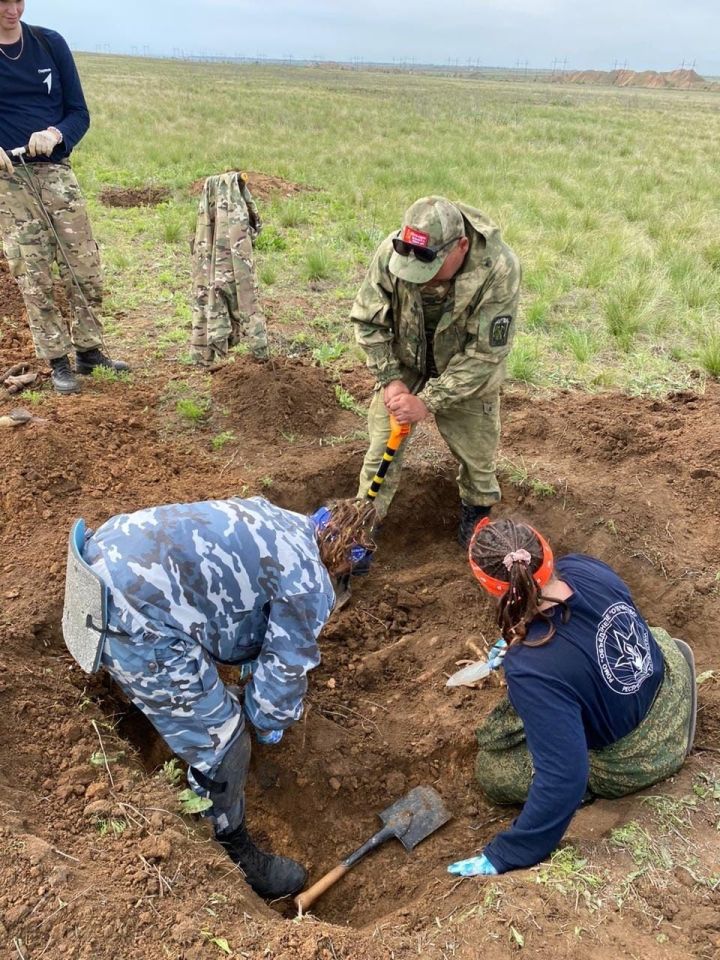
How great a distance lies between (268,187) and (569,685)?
9585 millimetres

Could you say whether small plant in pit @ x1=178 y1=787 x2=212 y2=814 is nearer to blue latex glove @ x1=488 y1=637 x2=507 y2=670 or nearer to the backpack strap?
blue latex glove @ x1=488 y1=637 x2=507 y2=670

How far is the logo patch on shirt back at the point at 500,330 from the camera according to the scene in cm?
307

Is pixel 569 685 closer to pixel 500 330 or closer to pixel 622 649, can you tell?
pixel 622 649

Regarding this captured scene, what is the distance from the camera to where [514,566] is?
1838 millimetres

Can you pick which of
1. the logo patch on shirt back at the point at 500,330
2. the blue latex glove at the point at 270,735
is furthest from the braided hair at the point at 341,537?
the logo patch on shirt back at the point at 500,330

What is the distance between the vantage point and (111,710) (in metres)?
2.59

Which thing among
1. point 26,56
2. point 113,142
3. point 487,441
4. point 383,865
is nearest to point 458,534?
point 487,441

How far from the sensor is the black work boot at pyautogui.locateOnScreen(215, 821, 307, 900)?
2354 millimetres

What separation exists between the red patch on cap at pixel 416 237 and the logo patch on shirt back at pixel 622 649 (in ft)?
5.20

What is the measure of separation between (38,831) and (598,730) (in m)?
1.71

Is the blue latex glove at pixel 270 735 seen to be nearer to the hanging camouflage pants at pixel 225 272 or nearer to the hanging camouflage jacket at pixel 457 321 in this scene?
the hanging camouflage jacket at pixel 457 321

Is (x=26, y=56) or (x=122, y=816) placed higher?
(x=26, y=56)

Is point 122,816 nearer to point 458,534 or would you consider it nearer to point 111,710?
point 111,710

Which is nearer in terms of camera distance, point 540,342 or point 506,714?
point 506,714
